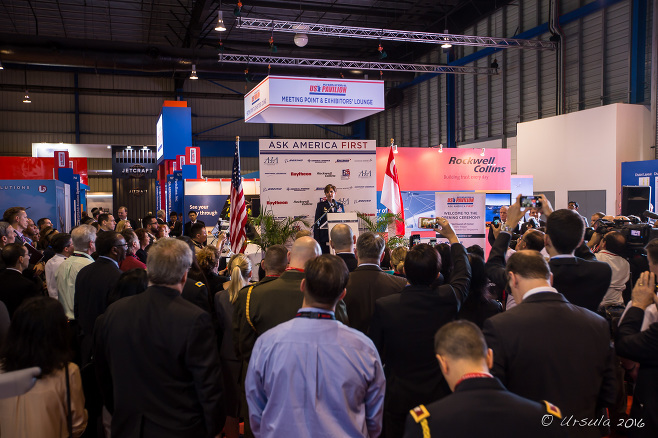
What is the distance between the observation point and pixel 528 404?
1.43 metres

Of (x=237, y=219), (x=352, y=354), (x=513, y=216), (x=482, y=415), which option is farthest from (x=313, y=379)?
(x=237, y=219)

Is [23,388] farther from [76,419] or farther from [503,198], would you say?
[503,198]

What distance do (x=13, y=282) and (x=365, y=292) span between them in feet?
8.29

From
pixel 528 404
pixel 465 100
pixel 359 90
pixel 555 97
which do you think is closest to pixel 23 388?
pixel 528 404

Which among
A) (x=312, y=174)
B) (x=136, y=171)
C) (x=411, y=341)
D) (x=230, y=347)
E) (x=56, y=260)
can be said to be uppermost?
(x=136, y=171)

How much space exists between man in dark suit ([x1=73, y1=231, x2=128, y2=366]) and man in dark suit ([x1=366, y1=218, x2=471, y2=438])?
1938 millimetres

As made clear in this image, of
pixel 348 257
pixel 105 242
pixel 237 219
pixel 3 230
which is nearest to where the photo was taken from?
pixel 105 242

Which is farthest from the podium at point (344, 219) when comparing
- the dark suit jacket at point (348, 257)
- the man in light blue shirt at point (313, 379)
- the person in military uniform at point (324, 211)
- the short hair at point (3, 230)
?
the man in light blue shirt at point (313, 379)

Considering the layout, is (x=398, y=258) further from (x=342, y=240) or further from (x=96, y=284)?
(x=96, y=284)

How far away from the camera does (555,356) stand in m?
1.97

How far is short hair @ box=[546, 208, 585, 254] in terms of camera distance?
8.98 ft

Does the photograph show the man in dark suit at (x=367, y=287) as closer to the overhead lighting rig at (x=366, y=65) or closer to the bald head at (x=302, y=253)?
the bald head at (x=302, y=253)

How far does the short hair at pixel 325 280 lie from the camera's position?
1.93 m

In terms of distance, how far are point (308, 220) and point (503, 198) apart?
14.1 feet
